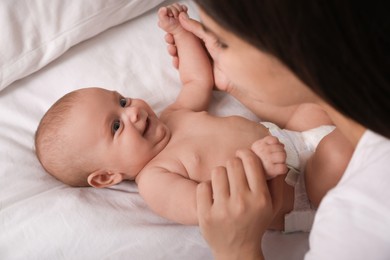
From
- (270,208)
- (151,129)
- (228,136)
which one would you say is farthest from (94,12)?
(270,208)

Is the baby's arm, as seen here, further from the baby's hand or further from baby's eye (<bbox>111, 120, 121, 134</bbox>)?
the baby's hand

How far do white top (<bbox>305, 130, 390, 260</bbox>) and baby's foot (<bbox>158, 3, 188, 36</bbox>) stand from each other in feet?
2.27

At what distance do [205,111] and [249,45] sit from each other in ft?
2.11

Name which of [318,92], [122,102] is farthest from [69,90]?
[318,92]

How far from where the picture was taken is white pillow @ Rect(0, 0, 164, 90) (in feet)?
3.73

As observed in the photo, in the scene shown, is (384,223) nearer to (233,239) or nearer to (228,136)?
(233,239)

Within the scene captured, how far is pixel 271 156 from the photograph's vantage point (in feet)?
2.78

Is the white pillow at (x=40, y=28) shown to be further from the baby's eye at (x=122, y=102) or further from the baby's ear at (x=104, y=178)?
the baby's ear at (x=104, y=178)

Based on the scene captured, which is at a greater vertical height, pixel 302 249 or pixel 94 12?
pixel 94 12

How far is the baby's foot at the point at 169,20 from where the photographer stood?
124 cm

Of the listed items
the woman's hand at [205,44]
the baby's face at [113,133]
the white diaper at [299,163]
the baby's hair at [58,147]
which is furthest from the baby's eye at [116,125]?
the white diaper at [299,163]

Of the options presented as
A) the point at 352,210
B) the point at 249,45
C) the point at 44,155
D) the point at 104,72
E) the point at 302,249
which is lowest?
the point at 302,249

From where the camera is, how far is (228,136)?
1.10 m

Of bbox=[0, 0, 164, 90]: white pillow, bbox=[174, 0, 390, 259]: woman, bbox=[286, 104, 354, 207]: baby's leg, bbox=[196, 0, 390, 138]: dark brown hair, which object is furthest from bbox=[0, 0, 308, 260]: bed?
bbox=[196, 0, 390, 138]: dark brown hair
